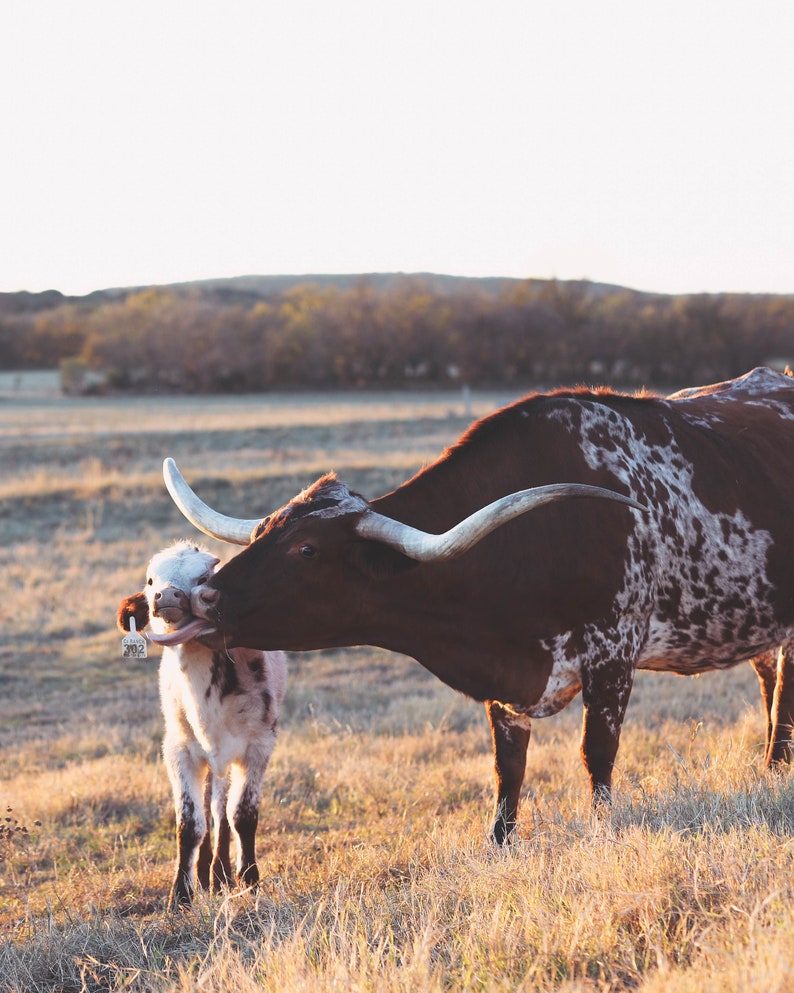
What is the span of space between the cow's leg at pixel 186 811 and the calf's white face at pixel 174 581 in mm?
833

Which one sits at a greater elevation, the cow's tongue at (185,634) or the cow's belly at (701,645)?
the cow's tongue at (185,634)

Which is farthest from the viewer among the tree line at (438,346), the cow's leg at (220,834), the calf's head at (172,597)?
the tree line at (438,346)

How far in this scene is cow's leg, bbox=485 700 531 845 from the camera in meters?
5.61

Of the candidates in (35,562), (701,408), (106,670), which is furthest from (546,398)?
(35,562)

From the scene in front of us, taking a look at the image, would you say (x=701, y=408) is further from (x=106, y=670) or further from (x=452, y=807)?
(x=106, y=670)

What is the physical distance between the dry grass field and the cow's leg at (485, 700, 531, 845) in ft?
0.66

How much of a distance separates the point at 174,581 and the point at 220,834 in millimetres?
1521

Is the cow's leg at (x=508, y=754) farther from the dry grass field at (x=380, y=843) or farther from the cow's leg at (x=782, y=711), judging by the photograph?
the cow's leg at (x=782, y=711)

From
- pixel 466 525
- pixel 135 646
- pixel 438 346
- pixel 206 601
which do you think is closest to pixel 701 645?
pixel 466 525

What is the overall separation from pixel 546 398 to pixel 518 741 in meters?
1.77

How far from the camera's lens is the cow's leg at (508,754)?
221 inches

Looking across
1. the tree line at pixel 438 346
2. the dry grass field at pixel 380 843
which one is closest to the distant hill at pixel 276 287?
the tree line at pixel 438 346

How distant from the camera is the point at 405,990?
311cm

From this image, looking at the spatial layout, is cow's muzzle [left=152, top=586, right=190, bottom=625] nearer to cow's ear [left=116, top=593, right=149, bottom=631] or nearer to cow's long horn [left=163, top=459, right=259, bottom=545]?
cow's long horn [left=163, top=459, right=259, bottom=545]
